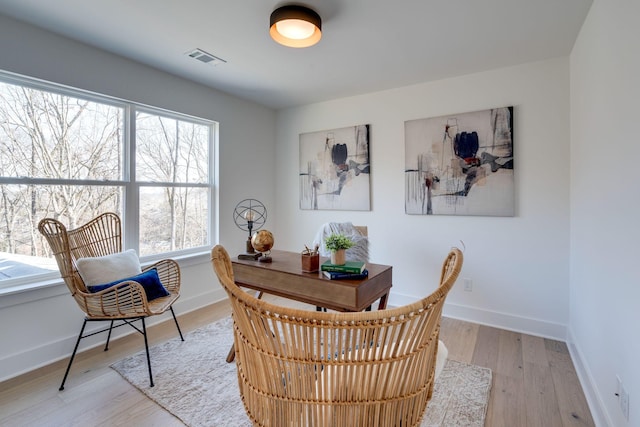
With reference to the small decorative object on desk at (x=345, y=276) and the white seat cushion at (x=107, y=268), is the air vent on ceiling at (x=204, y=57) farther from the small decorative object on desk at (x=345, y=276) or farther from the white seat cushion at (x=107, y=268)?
the small decorative object on desk at (x=345, y=276)

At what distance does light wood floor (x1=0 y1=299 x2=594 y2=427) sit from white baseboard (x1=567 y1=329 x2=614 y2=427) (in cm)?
3

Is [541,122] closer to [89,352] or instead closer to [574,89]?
[574,89]

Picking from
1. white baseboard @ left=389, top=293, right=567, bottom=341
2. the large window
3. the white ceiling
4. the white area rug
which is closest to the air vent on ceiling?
the white ceiling

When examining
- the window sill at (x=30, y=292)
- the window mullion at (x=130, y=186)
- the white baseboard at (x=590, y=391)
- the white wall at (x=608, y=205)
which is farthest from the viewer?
the window mullion at (x=130, y=186)

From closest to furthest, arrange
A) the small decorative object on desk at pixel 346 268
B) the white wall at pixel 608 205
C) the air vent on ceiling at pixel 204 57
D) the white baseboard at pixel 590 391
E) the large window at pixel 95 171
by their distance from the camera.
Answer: the white wall at pixel 608 205, the white baseboard at pixel 590 391, the small decorative object on desk at pixel 346 268, the large window at pixel 95 171, the air vent on ceiling at pixel 204 57

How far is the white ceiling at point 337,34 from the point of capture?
6.10 ft

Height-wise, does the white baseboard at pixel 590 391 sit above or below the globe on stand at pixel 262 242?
below

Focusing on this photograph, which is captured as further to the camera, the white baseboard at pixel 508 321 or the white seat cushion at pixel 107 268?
the white baseboard at pixel 508 321

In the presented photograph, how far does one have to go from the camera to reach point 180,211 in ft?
10.3

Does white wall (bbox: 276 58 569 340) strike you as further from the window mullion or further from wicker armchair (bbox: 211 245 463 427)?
wicker armchair (bbox: 211 245 463 427)

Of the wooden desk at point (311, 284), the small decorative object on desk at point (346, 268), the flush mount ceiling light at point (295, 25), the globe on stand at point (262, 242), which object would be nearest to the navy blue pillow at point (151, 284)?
the wooden desk at point (311, 284)

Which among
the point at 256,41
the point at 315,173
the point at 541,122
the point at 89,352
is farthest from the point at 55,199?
the point at 541,122

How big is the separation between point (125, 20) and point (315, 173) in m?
2.33

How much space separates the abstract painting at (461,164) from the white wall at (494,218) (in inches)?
3.2
